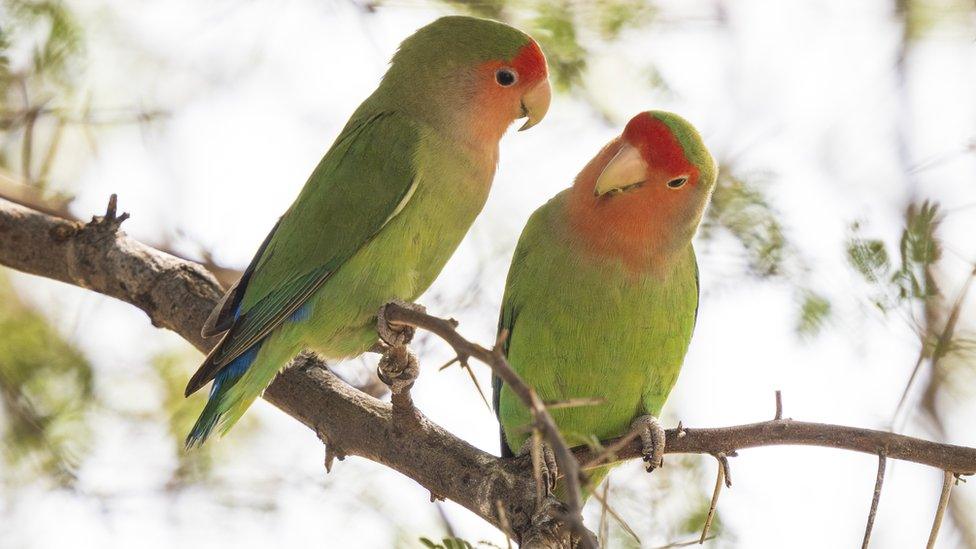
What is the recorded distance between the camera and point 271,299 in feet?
10.5

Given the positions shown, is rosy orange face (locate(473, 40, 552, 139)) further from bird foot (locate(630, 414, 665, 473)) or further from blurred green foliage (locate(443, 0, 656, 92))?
bird foot (locate(630, 414, 665, 473))

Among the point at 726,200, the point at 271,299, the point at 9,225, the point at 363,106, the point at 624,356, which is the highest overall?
the point at 726,200

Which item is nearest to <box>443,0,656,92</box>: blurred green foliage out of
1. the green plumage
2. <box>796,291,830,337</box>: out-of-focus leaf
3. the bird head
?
the bird head

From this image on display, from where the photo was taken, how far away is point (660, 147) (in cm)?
323

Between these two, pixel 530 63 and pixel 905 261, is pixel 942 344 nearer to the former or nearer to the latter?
pixel 905 261

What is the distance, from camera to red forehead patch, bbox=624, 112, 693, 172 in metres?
3.22

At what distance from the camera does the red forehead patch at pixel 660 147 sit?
322 centimetres

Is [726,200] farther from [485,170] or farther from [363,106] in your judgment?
[363,106]

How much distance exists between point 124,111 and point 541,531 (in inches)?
114

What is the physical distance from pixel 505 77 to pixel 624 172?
57 centimetres

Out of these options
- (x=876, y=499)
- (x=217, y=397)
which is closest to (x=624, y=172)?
(x=876, y=499)

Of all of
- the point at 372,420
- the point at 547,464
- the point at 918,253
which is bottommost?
the point at 372,420

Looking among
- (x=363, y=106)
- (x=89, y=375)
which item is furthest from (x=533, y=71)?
(x=89, y=375)

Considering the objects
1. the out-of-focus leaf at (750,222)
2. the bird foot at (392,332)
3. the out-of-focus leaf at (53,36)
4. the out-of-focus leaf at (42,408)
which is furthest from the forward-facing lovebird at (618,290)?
the out-of-focus leaf at (53,36)
